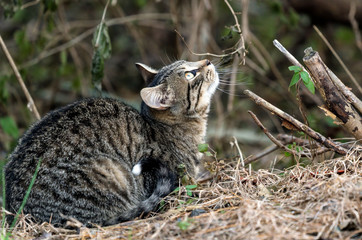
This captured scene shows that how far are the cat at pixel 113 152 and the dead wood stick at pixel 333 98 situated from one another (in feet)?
3.30

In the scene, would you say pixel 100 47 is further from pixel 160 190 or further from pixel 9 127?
pixel 160 190

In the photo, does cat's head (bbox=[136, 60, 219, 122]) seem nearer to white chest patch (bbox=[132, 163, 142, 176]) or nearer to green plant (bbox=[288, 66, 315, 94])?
white chest patch (bbox=[132, 163, 142, 176])

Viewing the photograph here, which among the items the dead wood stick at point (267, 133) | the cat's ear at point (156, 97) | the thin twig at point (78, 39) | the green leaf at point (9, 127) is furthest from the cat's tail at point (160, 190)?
the thin twig at point (78, 39)

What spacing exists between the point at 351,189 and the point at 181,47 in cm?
460

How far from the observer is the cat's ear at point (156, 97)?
4.09 m

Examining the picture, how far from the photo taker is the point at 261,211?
293 cm

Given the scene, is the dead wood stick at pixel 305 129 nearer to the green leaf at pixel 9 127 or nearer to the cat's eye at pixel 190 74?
the cat's eye at pixel 190 74

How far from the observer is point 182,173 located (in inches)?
157

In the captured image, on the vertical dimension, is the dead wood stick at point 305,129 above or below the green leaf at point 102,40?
below

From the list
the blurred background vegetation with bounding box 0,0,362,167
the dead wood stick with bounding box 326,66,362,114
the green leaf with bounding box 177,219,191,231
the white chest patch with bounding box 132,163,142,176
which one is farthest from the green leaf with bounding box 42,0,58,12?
the green leaf with bounding box 177,219,191,231

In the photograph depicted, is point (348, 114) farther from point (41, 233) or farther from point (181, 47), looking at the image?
point (181, 47)

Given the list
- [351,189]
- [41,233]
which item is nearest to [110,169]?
[41,233]

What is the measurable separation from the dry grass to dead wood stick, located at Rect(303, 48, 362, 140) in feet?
0.87

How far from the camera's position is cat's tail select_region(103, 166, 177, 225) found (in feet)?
11.7
